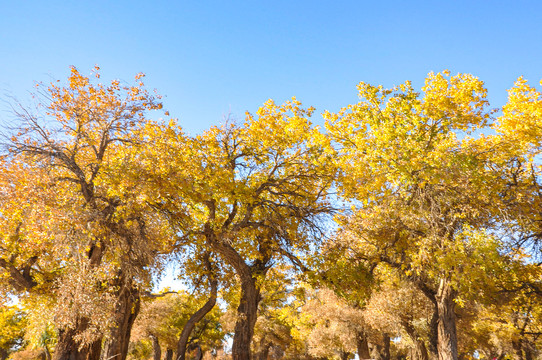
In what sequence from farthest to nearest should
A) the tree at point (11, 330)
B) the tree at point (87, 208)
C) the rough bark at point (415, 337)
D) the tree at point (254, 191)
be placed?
the tree at point (11, 330) → the rough bark at point (415, 337) → the tree at point (254, 191) → the tree at point (87, 208)

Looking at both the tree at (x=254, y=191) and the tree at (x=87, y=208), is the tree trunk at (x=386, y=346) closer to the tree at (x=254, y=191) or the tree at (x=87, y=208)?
the tree at (x=254, y=191)

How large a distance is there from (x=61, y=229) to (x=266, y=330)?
33.7 meters

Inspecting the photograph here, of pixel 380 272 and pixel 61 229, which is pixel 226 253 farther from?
pixel 380 272

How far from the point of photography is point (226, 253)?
15266mm

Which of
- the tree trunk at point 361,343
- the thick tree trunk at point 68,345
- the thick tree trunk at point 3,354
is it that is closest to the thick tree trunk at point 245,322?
the thick tree trunk at point 68,345

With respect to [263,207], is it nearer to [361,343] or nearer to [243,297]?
[243,297]

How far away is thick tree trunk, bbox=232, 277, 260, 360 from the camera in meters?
15.2

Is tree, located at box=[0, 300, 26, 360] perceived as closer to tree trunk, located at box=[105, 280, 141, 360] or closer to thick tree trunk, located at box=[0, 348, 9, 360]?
thick tree trunk, located at box=[0, 348, 9, 360]

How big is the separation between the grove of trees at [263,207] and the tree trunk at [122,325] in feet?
0.27

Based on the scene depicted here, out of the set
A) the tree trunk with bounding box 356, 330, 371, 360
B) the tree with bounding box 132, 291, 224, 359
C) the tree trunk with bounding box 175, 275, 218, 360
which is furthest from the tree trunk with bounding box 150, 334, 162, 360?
the tree trunk with bounding box 175, 275, 218, 360

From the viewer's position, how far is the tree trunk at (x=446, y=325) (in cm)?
1498

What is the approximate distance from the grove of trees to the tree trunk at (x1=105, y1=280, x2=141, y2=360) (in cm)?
8

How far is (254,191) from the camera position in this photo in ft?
50.0

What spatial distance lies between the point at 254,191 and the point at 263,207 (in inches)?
50.3
